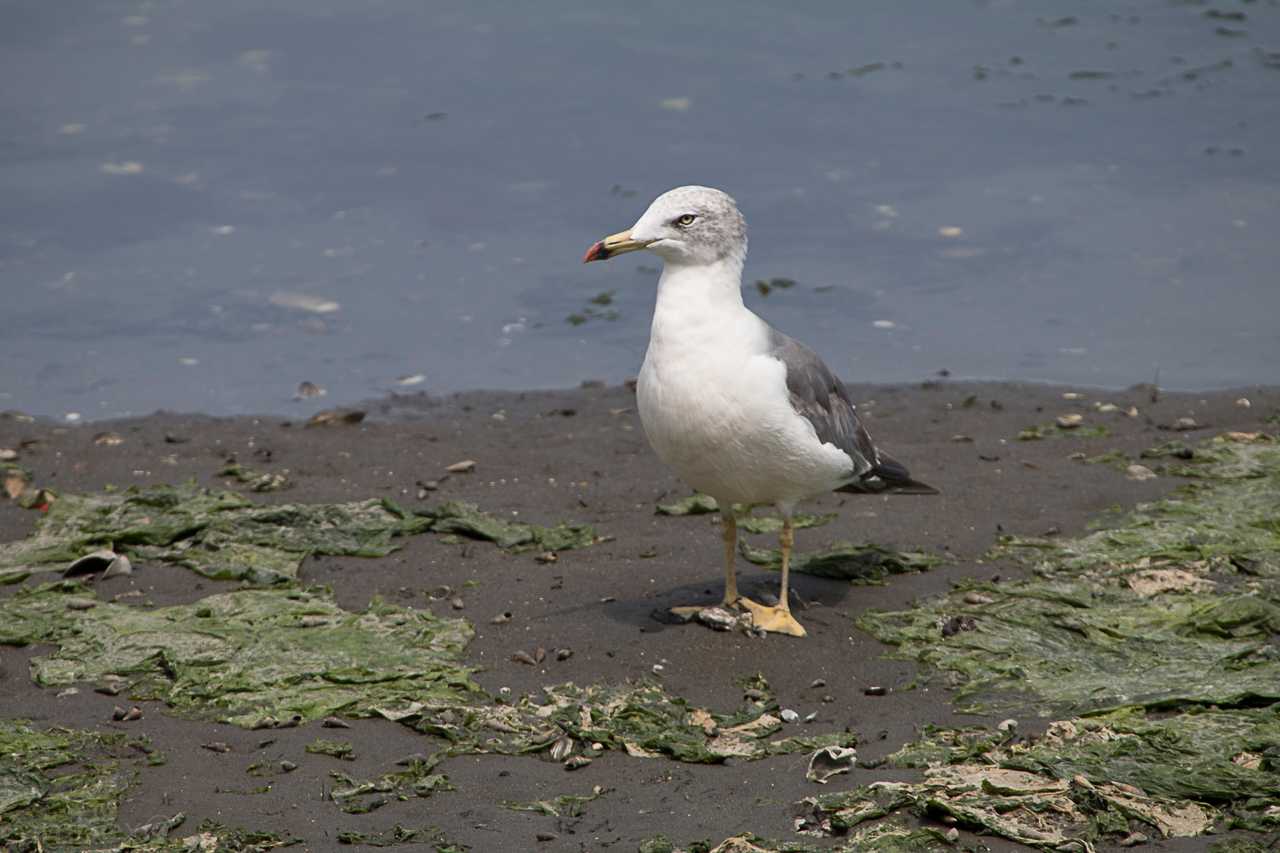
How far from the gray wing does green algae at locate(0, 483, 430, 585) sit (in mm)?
2045

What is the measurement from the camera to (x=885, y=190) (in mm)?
13820

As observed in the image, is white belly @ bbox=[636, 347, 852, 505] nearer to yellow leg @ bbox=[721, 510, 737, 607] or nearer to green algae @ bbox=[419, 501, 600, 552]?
yellow leg @ bbox=[721, 510, 737, 607]

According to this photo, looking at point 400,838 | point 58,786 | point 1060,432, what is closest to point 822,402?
point 400,838

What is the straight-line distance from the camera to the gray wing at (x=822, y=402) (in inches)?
246

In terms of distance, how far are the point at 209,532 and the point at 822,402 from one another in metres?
2.80

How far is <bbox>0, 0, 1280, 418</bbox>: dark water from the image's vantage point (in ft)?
37.0

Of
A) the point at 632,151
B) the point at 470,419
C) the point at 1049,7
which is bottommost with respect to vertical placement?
the point at 470,419

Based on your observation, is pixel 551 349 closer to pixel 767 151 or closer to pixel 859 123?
pixel 767 151

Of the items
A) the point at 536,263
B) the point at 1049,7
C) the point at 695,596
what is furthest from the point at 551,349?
the point at 1049,7

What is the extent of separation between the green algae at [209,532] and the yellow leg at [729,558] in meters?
1.59

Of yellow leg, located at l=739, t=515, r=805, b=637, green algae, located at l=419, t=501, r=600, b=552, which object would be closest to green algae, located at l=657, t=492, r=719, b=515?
green algae, located at l=419, t=501, r=600, b=552

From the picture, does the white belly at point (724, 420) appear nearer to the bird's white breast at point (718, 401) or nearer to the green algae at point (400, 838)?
the bird's white breast at point (718, 401)

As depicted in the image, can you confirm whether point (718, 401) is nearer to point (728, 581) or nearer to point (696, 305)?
point (696, 305)

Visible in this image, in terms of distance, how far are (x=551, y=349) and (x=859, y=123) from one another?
5.29 meters
